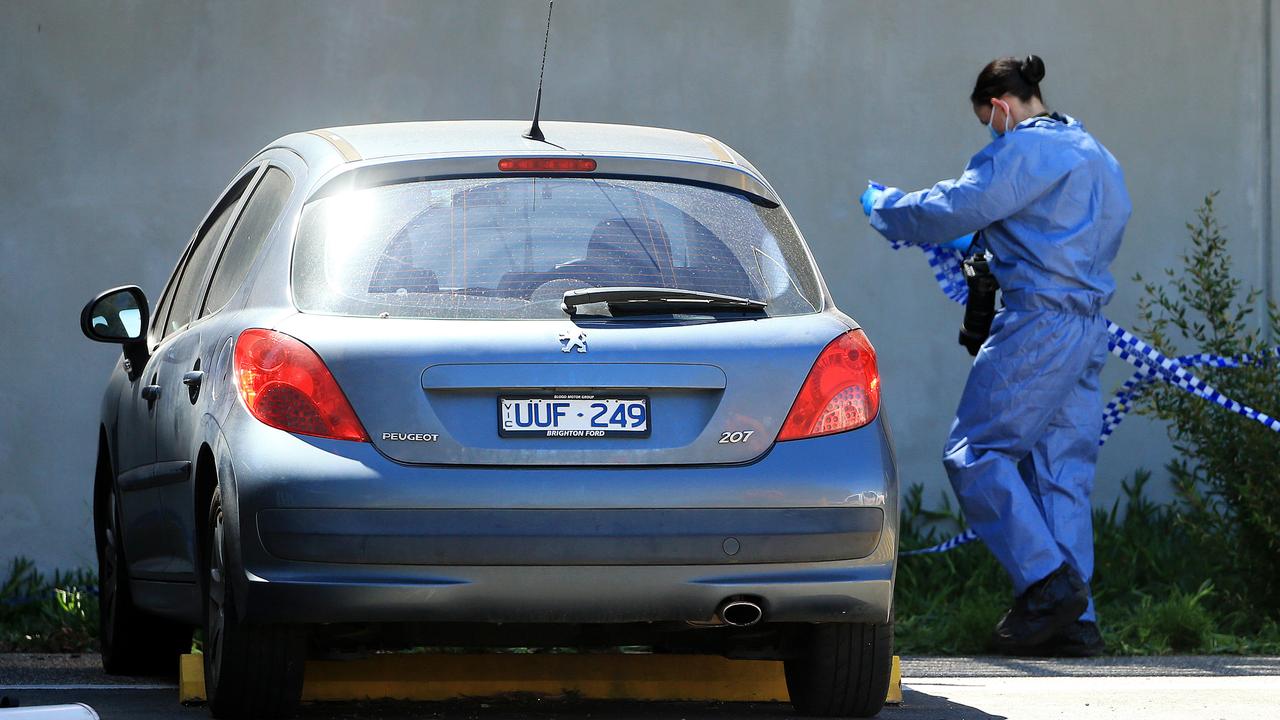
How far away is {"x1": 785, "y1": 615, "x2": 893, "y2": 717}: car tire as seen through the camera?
5004mm

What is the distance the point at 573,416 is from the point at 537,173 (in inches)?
28.0

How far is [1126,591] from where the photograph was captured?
8.39 m

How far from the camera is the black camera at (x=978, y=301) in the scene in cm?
736

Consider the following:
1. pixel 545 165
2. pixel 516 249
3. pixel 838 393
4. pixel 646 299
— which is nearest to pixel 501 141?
pixel 545 165

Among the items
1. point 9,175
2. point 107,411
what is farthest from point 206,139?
point 107,411

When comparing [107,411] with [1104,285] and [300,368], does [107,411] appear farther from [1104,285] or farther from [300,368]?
[1104,285]

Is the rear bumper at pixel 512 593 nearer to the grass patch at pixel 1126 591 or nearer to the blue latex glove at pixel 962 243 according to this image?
the grass patch at pixel 1126 591

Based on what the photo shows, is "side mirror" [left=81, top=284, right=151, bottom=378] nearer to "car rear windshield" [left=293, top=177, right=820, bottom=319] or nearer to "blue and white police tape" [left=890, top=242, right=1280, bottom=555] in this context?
"car rear windshield" [left=293, top=177, right=820, bottom=319]

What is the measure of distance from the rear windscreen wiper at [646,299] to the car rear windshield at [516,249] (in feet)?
0.11

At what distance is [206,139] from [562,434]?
Result: 471cm

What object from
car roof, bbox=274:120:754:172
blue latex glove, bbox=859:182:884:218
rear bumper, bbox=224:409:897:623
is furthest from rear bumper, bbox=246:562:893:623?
blue latex glove, bbox=859:182:884:218

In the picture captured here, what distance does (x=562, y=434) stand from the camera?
4445 millimetres

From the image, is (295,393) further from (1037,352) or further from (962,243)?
(962,243)

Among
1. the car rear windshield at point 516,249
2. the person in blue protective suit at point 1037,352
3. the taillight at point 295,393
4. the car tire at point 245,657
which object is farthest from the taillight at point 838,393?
the person in blue protective suit at point 1037,352
